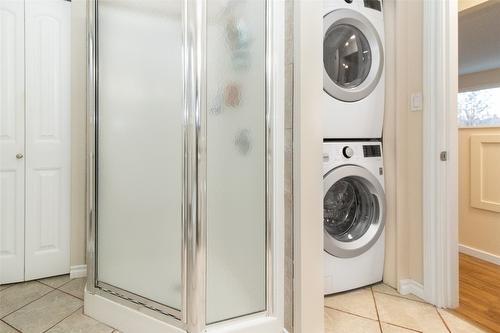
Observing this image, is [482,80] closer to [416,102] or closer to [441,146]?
[416,102]

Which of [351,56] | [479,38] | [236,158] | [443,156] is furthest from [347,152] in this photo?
[479,38]

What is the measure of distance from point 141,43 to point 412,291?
1.96 meters

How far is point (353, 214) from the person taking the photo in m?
1.83

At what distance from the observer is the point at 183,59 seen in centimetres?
116

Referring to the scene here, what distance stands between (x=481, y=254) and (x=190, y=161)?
2.47 meters

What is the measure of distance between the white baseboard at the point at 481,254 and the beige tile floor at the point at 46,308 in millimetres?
2637

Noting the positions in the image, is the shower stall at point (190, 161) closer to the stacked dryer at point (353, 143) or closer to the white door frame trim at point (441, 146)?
the stacked dryer at point (353, 143)

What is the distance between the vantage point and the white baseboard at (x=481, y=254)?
220 centimetres

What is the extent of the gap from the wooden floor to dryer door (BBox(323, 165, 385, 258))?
562mm

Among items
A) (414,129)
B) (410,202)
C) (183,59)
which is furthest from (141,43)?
(410,202)

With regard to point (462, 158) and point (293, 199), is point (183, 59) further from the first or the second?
point (462, 158)

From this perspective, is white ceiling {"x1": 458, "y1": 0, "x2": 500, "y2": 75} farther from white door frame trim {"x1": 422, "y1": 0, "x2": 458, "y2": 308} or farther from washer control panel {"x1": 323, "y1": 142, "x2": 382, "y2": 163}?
washer control panel {"x1": 323, "y1": 142, "x2": 382, "y2": 163}

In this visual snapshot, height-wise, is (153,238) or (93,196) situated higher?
(93,196)

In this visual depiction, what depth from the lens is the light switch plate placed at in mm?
1614
